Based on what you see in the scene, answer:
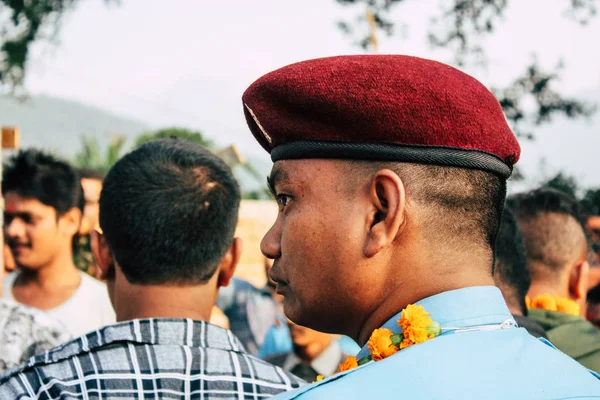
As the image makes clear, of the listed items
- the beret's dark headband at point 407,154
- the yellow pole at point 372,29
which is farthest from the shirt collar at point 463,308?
the yellow pole at point 372,29

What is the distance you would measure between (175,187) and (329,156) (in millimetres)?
1020

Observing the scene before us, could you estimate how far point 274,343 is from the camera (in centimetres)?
595

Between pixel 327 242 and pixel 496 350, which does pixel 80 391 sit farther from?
Answer: pixel 496 350

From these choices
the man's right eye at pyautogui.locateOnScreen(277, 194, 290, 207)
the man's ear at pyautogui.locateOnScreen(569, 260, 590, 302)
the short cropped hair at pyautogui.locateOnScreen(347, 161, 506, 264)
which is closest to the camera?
the short cropped hair at pyautogui.locateOnScreen(347, 161, 506, 264)

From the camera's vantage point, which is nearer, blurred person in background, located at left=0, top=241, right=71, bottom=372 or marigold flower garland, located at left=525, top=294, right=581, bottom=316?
blurred person in background, located at left=0, top=241, right=71, bottom=372

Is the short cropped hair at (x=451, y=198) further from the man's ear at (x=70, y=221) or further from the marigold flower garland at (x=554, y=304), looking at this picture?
the man's ear at (x=70, y=221)

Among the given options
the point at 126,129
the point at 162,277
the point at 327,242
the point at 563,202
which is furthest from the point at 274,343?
the point at 126,129

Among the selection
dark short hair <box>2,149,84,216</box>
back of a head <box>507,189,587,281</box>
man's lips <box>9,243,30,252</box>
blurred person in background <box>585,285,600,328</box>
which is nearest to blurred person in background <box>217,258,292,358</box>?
dark short hair <box>2,149,84,216</box>

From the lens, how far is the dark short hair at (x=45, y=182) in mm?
5504

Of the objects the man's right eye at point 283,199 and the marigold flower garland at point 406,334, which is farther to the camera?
the man's right eye at point 283,199

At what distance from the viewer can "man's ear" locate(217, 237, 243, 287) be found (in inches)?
104

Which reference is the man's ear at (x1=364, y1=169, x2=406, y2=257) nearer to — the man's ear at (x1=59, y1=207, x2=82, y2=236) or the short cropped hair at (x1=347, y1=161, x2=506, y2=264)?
the short cropped hair at (x1=347, y1=161, x2=506, y2=264)

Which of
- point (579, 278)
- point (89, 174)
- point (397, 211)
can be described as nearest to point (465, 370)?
point (397, 211)

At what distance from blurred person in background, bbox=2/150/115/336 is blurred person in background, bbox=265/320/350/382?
1.25 meters
